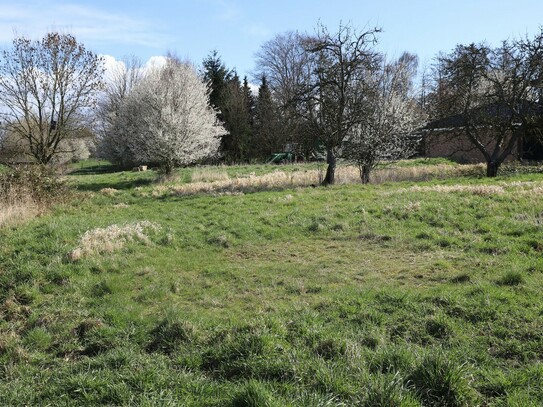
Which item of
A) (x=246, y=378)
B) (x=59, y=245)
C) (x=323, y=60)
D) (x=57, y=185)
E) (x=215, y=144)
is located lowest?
(x=246, y=378)

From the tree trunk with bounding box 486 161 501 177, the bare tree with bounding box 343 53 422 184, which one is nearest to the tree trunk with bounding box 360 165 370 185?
the bare tree with bounding box 343 53 422 184

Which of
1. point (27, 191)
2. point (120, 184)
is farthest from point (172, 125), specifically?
point (27, 191)

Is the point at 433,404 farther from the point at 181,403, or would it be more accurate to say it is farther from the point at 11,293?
the point at 11,293

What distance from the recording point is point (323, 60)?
16750mm

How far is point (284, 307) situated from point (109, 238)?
178 inches

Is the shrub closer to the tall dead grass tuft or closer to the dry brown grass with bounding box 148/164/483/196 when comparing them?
the dry brown grass with bounding box 148/164/483/196

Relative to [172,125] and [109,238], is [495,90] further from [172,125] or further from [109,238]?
[109,238]

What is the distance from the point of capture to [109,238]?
8398mm

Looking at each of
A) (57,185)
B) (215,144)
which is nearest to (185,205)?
(57,185)

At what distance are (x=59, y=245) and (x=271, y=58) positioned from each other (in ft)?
129

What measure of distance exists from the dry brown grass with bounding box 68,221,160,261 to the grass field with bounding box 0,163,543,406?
0.13 feet

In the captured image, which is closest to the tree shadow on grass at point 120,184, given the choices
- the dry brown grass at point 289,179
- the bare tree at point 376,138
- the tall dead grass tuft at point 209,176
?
the tall dead grass tuft at point 209,176

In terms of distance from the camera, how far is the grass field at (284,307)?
3.63 m

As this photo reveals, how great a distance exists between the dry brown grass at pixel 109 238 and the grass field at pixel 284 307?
40mm
